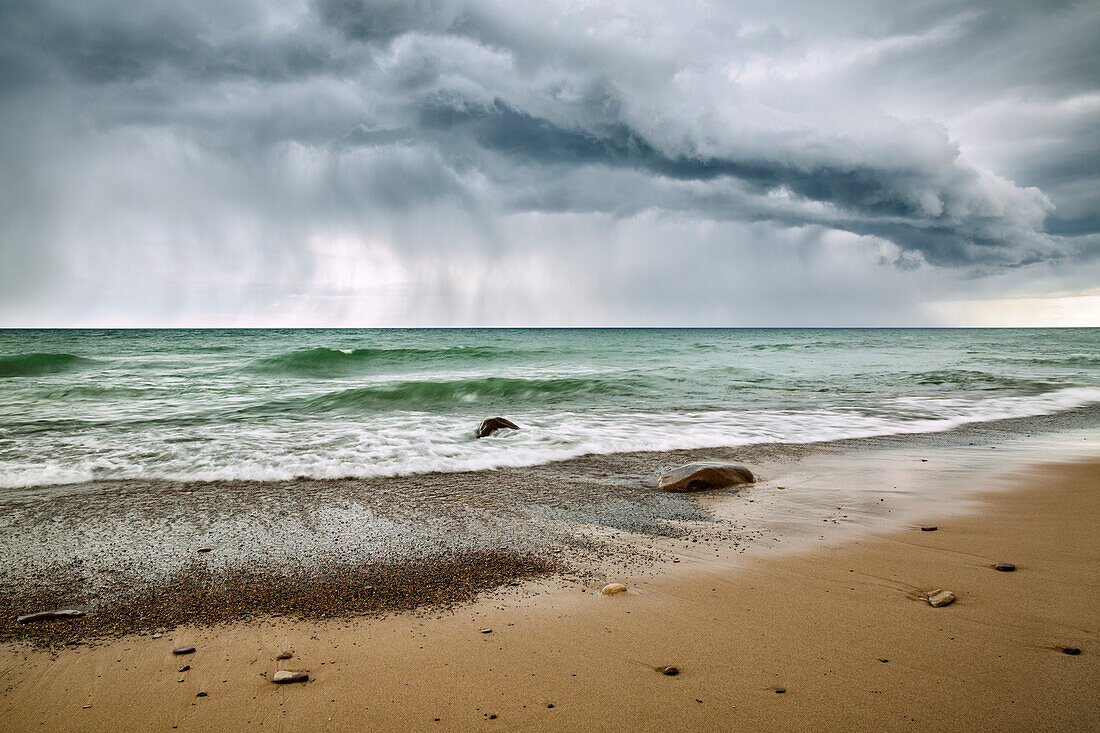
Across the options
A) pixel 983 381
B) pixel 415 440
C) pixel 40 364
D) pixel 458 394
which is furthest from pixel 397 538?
pixel 40 364

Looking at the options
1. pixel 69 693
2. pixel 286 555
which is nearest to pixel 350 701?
pixel 69 693

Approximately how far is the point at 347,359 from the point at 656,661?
30.4m

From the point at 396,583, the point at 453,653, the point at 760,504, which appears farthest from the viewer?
the point at 760,504

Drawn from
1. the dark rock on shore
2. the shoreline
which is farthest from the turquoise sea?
the shoreline

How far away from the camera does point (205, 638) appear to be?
2.70 metres

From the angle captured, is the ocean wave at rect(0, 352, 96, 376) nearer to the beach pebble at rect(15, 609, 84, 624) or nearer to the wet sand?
the beach pebble at rect(15, 609, 84, 624)

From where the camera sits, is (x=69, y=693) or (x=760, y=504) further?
(x=760, y=504)

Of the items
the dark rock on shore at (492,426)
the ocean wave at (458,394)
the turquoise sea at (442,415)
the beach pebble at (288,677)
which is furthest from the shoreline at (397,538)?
the ocean wave at (458,394)

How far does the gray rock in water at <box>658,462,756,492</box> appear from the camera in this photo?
5508 mm

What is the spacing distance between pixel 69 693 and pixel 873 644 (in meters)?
3.50

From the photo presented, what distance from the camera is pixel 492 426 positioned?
28.6 feet

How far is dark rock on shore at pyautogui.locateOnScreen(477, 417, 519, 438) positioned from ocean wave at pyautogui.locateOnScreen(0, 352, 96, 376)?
79.3ft

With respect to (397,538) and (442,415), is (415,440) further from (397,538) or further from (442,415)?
(397,538)

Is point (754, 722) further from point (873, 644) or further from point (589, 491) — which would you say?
point (589, 491)
